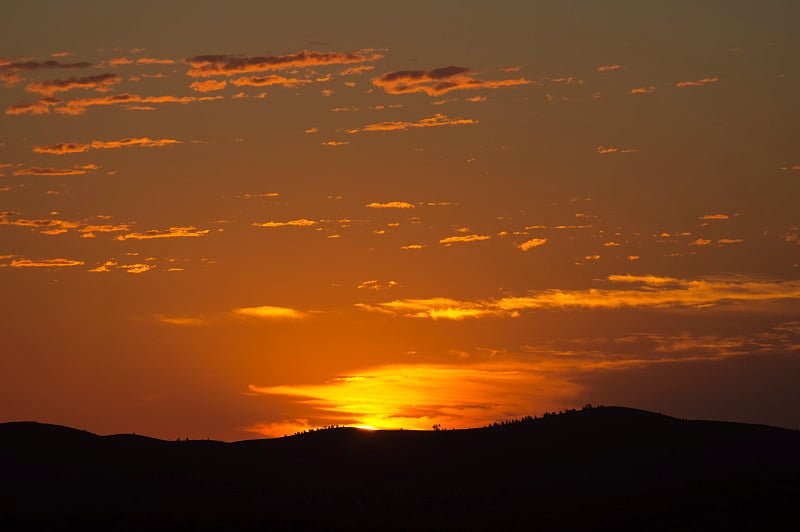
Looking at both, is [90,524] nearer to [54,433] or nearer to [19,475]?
[19,475]

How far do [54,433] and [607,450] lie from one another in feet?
104

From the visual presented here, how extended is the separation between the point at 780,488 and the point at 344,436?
29.1 m

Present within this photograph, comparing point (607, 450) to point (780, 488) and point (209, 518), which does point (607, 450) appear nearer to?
point (780, 488)

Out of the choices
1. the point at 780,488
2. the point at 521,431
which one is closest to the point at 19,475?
the point at 521,431

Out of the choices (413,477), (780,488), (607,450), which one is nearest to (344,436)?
(413,477)

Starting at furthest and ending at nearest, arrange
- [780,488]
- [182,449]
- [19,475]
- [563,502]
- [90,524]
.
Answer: [182,449] → [19,475] → [563,502] → [780,488] → [90,524]

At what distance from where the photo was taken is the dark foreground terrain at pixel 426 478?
5484cm

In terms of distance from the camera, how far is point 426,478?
6969 cm

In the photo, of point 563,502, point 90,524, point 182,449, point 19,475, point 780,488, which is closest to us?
point 90,524

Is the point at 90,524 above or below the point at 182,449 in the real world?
below

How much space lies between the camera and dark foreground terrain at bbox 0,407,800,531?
5484 centimetres

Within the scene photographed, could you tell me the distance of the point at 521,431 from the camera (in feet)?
251

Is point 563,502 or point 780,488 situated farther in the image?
point 563,502

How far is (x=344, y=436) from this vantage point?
7856cm
